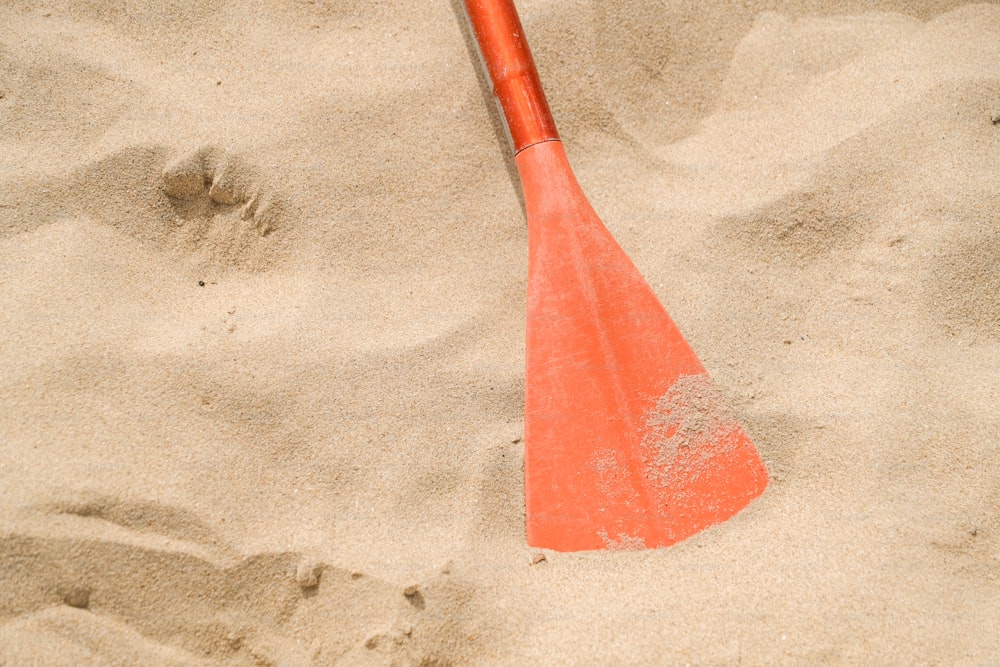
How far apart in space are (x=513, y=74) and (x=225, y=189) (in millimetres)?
529

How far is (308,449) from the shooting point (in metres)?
1.12

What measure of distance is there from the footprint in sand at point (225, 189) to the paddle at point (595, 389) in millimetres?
434

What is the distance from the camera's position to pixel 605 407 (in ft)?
3.86

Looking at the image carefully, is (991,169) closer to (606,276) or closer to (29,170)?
(606,276)

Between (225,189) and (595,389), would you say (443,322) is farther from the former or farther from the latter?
(225,189)

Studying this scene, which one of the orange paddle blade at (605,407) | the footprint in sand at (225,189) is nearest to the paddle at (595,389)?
the orange paddle blade at (605,407)

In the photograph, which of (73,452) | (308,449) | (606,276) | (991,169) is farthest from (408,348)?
(991,169)

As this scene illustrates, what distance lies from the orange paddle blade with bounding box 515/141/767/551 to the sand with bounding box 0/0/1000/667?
4 centimetres

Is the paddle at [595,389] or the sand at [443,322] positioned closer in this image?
the sand at [443,322]

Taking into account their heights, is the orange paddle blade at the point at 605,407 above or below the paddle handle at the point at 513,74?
below

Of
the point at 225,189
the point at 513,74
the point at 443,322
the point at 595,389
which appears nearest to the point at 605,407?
the point at 595,389

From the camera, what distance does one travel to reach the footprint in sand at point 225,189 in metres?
1.30

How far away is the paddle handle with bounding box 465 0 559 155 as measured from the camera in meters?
1.30

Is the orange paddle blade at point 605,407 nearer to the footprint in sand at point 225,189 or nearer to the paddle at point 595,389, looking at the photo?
the paddle at point 595,389
